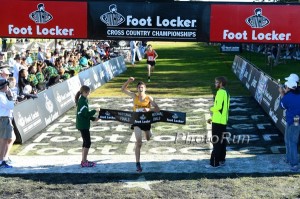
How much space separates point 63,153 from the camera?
38.6 feet

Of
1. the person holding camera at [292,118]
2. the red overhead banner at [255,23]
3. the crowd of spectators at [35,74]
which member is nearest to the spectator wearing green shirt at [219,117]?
the person holding camera at [292,118]

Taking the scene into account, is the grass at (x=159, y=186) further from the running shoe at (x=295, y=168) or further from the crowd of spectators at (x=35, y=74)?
the crowd of spectators at (x=35, y=74)

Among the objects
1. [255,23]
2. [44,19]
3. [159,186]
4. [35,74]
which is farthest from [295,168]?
[35,74]

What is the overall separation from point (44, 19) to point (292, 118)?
22.3 feet

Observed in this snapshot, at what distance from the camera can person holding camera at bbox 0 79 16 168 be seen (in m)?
10.1

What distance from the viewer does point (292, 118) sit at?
10.0 metres

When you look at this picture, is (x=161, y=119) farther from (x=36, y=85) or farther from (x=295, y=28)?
(x=36, y=85)

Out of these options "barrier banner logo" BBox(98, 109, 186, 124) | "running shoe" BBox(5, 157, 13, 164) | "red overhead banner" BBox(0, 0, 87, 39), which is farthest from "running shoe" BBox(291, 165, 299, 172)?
"red overhead banner" BBox(0, 0, 87, 39)

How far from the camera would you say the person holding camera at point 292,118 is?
9977mm

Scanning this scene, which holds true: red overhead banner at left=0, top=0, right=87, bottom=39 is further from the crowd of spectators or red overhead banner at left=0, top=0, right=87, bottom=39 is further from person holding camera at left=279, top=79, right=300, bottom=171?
person holding camera at left=279, top=79, right=300, bottom=171

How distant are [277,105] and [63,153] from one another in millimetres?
6528

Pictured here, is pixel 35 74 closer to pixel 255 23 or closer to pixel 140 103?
pixel 140 103

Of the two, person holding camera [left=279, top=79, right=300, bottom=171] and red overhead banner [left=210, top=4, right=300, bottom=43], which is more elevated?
red overhead banner [left=210, top=4, right=300, bottom=43]

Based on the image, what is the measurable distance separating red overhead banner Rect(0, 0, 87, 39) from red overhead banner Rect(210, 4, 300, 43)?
11.4ft
